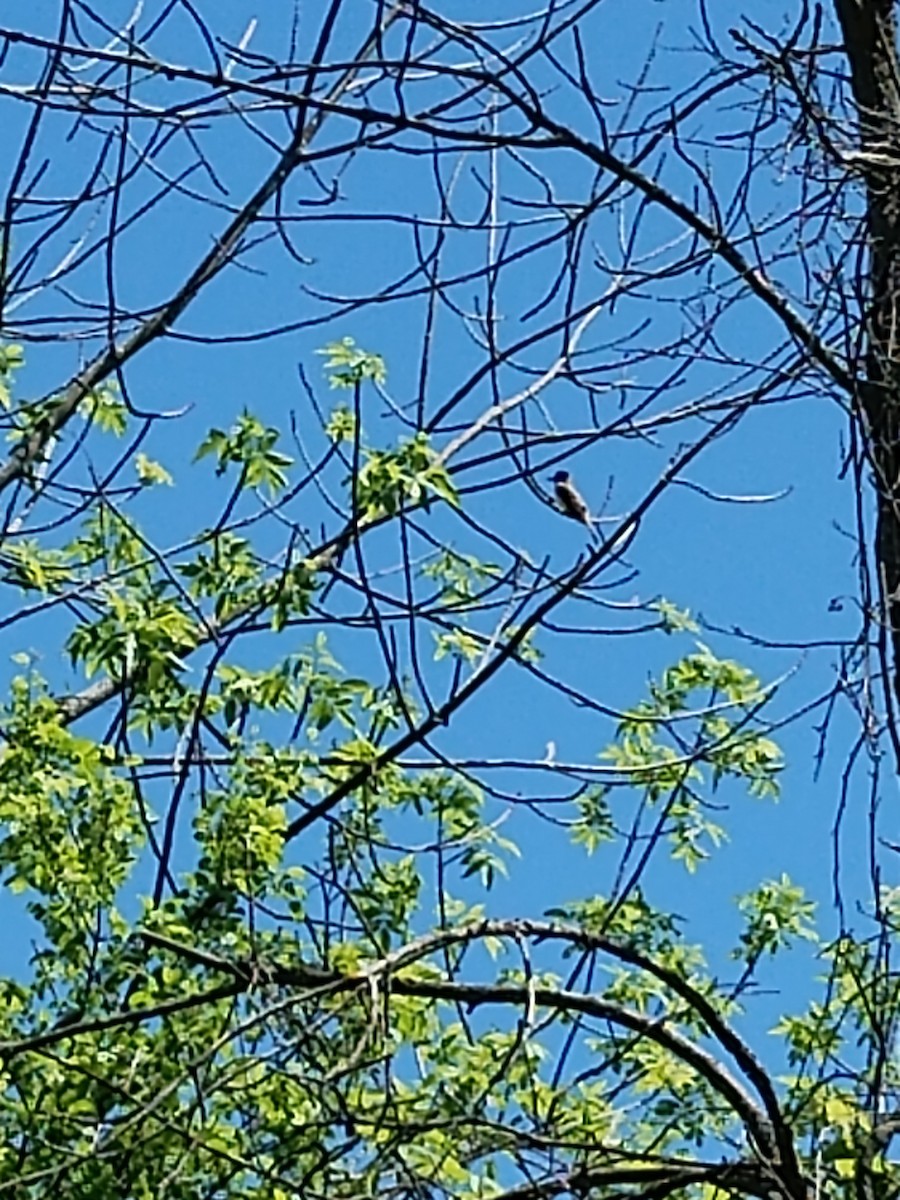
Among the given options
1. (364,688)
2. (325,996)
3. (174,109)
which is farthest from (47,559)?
(174,109)

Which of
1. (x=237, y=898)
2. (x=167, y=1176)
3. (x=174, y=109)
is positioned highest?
(x=174, y=109)

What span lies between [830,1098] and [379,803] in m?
1.36

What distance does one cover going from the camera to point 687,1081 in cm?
445

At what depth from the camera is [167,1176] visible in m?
3.69

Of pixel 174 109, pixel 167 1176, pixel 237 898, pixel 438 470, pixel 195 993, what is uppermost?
pixel 438 470

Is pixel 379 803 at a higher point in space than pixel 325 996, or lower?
higher

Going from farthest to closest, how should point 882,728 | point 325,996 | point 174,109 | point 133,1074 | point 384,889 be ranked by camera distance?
point 384,889
point 133,1074
point 325,996
point 174,109
point 882,728

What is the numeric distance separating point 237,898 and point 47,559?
100cm

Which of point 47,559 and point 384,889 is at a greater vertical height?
point 47,559

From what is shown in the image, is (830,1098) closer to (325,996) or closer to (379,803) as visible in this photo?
(325,996)

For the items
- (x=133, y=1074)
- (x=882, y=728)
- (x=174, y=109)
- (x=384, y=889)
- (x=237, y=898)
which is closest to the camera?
(x=882, y=728)

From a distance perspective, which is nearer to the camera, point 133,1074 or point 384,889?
point 133,1074

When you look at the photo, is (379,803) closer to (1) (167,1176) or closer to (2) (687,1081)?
(2) (687,1081)

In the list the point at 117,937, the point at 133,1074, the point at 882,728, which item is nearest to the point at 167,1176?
the point at 133,1074
